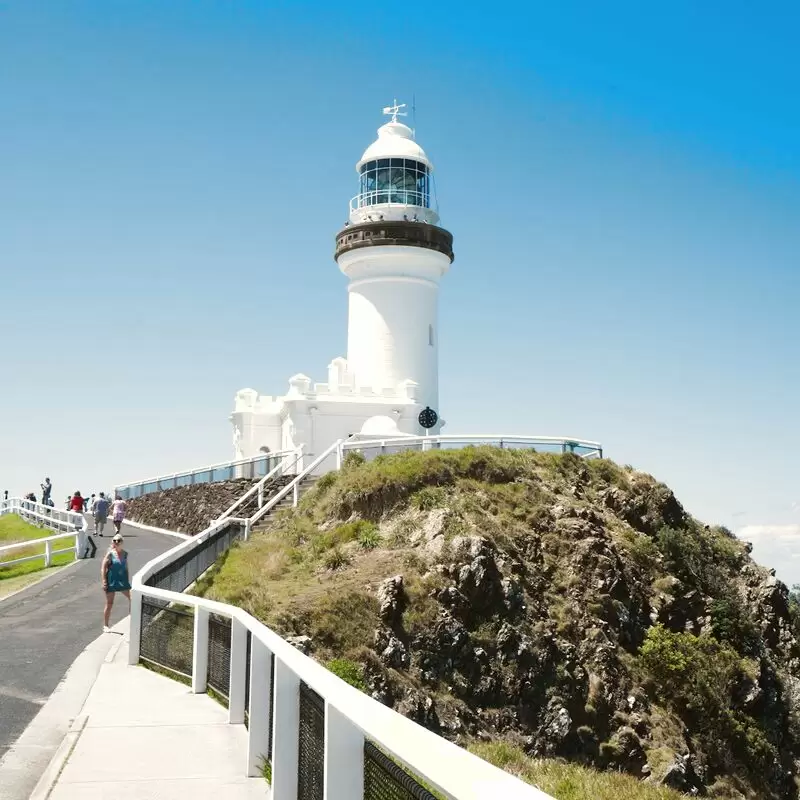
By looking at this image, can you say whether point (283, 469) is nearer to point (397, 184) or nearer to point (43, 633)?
point (397, 184)

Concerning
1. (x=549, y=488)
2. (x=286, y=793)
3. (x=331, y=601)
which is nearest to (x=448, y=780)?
(x=286, y=793)

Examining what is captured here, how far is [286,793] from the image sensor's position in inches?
231

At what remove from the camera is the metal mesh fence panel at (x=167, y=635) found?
10.8 m

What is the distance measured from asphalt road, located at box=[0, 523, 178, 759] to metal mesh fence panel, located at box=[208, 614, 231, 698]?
184cm

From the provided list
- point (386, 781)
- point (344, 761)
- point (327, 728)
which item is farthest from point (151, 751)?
point (386, 781)

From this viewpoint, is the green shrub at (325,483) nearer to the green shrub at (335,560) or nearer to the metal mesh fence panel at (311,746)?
the green shrub at (335,560)

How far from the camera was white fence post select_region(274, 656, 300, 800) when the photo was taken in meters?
5.88

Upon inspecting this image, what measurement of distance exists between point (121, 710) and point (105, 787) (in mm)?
2747

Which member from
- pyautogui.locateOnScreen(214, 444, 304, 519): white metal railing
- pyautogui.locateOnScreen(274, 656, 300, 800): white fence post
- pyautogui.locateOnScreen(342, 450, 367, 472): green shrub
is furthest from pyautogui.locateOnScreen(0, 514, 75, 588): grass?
pyautogui.locateOnScreen(274, 656, 300, 800): white fence post

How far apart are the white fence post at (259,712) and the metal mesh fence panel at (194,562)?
677 centimetres

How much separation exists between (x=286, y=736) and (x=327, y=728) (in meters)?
1.58

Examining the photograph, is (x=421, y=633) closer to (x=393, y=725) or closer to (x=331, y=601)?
(x=331, y=601)

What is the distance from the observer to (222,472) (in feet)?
120

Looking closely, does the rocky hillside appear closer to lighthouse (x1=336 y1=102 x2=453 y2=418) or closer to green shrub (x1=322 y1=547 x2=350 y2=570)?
green shrub (x1=322 y1=547 x2=350 y2=570)
